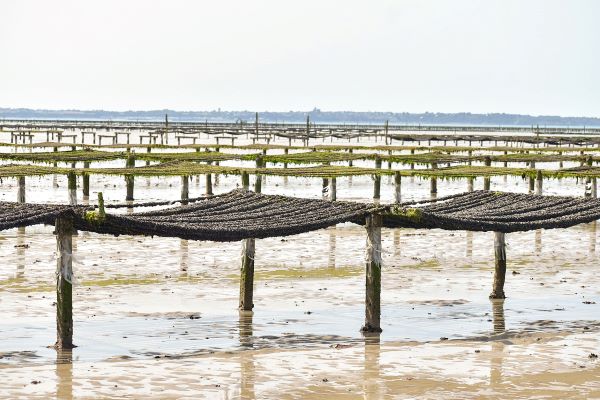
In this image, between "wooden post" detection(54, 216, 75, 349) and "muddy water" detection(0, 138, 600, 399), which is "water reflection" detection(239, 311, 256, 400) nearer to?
"muddy water" detection(0, 138, 600, 399)

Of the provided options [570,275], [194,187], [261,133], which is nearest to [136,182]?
[194,187]

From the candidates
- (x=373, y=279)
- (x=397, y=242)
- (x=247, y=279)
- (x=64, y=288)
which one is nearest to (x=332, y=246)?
(x=397, y=242)

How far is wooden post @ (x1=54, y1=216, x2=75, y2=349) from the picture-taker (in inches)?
622

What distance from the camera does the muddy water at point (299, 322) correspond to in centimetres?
1450

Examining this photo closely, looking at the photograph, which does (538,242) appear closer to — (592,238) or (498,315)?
(592,238)

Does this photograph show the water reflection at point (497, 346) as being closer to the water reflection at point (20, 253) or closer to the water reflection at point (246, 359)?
the water reflection at point (246, 359)

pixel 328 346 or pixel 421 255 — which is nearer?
pixel 328 346

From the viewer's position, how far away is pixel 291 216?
18.0 metres

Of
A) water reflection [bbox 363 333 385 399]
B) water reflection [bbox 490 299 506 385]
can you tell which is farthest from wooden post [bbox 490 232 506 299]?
water reflection [bbox 363 333 385 399]

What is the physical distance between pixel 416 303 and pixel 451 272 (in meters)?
4.29

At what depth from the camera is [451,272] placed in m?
24.6

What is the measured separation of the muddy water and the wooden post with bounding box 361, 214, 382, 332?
315 mm

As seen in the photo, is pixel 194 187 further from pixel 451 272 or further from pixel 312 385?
pixel 312 385

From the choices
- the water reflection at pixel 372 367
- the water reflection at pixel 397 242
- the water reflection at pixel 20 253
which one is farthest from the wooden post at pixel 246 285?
the water reflection at pixel 397 242
